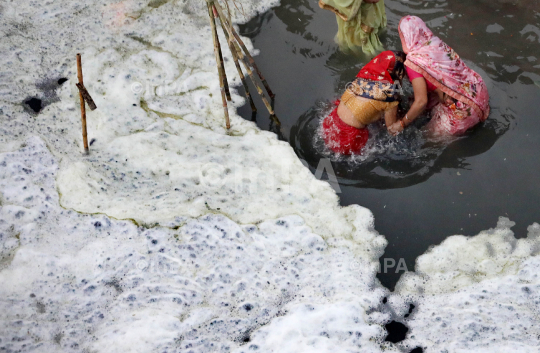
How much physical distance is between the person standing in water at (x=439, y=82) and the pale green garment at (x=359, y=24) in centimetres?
92

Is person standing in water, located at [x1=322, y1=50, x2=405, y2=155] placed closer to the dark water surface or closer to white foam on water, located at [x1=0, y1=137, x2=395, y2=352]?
the dark water surface

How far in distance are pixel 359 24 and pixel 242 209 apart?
8.22 ft

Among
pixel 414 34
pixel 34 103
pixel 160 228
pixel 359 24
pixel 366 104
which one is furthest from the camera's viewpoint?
pixel 359 24

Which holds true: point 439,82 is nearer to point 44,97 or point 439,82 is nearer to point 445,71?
point 445,71

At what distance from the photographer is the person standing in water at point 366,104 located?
11.7 ft

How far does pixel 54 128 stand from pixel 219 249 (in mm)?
2141

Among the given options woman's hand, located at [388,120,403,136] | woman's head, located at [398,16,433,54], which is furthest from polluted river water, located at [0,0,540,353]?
woman's head, located at [398,16,433,54]

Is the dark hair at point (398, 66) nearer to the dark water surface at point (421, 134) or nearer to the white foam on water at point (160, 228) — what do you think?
the dark water surface at point (421, 134)

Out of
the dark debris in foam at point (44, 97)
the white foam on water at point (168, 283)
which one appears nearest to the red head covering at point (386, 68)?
the white foam on water at point (168, 283)

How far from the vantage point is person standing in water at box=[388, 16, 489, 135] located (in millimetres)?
3525

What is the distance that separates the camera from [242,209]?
3613 millimetres

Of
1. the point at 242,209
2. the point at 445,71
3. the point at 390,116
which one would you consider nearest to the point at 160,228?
the point at 242,209

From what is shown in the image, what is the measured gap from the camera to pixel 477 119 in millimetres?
3863

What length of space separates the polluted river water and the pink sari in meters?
0.36
